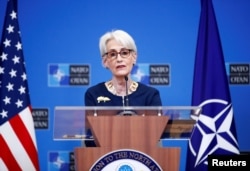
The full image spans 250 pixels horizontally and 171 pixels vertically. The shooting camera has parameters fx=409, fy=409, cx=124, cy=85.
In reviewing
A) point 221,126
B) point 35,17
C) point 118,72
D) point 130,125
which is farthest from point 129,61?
point 35,17

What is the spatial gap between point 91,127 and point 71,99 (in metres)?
2.38

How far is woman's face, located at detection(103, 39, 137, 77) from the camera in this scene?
2.89 meters

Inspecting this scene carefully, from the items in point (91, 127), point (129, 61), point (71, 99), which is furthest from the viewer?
point (71, 99)

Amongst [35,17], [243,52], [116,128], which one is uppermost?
[35,17]

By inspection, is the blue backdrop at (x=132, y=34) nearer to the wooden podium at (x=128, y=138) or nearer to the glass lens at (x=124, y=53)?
the glass lens at (x=124, y=53)

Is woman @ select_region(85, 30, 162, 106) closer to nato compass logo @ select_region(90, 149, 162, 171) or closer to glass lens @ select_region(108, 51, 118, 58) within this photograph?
glass lens @ select_region(108, 51, 118, 58)

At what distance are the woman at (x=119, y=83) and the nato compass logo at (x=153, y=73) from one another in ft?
4.48

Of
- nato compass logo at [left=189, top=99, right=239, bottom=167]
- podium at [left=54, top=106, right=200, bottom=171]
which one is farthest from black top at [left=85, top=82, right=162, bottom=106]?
nato compass logo at [left=189, top=99, right=239, bottom=167]

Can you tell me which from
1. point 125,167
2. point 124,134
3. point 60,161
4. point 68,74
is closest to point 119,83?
point 124,134

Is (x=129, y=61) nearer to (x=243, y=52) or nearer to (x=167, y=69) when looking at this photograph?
(x=167, y=69)

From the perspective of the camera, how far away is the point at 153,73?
4.42 m

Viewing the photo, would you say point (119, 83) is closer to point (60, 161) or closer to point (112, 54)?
point (112, 54)

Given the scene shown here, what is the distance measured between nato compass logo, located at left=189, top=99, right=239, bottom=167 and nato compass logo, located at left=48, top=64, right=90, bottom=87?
1.30 metres

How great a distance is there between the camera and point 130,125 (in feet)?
6.72
